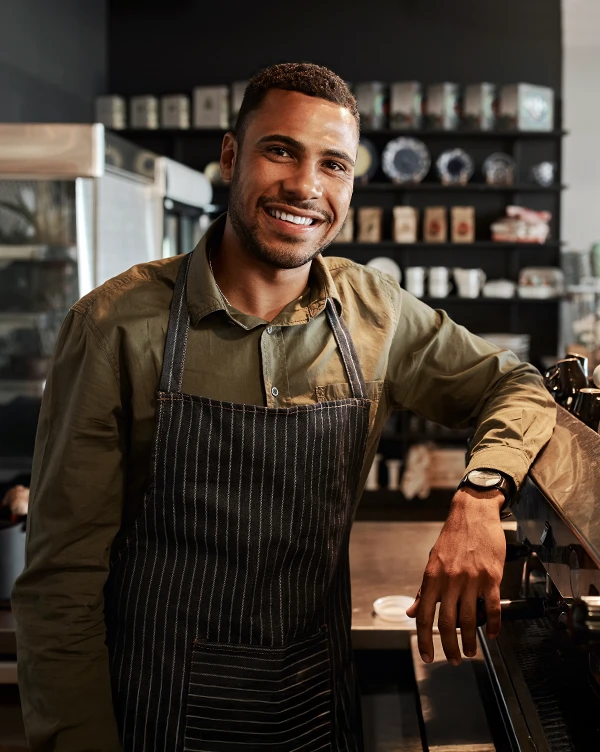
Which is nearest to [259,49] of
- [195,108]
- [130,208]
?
[195,108]

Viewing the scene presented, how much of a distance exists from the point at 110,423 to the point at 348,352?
1.40ft

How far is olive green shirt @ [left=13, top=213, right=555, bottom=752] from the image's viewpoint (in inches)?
52.1

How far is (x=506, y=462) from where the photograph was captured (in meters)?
1.31

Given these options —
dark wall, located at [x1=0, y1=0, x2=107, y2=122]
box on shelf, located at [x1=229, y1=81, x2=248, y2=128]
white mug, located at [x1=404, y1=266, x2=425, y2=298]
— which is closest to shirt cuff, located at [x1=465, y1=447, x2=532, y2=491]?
dark wall, located at [x1=0, y1=0, x2=107, y2=122]

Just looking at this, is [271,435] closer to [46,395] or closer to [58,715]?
[46,395]

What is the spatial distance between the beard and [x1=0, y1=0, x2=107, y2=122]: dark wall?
3.66 meters

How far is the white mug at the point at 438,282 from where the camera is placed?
19.3 feet

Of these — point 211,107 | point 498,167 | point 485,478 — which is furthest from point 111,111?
point 485,478

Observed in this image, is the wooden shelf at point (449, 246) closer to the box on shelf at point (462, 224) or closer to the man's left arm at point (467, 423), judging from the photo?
the box on shelf at point (462, 224)

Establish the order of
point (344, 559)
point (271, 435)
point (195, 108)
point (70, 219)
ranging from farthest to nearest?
point (195, 108)
point (70, 219)
point (344, 559)
point (271, 435)

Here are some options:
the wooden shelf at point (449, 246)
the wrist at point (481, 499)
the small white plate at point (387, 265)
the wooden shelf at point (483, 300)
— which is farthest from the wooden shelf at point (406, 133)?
the wrist at point (481, 499)

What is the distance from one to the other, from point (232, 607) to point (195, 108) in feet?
17.1

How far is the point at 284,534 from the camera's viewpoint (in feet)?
4.62

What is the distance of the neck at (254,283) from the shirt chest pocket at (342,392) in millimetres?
151
